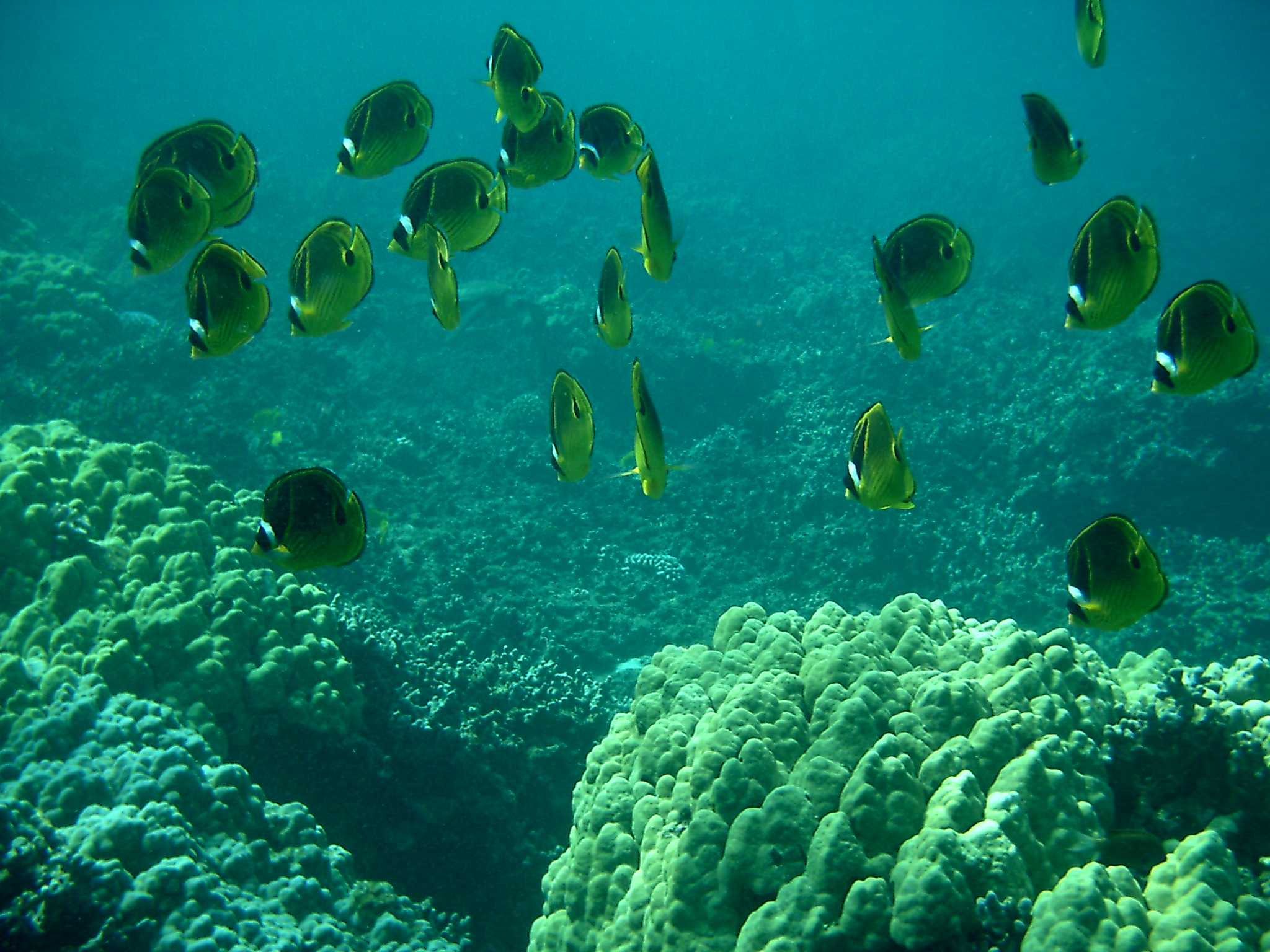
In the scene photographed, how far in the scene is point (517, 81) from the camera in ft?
11.5

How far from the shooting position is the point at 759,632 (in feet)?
15.3

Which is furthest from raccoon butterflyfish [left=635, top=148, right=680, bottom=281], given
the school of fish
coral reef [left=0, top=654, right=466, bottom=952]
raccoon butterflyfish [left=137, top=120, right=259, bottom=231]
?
coral reef [left=0, top=654, right=466, bottom=952]

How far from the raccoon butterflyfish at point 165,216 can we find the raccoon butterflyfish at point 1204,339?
4.02 meters

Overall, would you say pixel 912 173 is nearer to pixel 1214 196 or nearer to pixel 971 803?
pixel 1214 196

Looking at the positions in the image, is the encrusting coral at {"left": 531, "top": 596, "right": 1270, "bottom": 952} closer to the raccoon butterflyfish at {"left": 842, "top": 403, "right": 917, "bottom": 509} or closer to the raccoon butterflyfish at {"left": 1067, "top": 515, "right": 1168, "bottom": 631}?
the raccoon butterflyfish at {"left": 1067, "top": 515, "right": 1168, "bottom": 631}

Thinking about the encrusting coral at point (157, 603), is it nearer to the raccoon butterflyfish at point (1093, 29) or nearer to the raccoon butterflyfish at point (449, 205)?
the raccoon butterflyfish at point (449, 205)

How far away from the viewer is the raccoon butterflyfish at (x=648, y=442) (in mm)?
2531

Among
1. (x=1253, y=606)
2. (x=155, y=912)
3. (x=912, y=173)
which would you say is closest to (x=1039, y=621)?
(x=1253, y=606)

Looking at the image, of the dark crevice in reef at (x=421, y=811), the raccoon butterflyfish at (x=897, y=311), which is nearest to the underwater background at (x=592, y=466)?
the dark crevice in reef at (x=421, y=811)

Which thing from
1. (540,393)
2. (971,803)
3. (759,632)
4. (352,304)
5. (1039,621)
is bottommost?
(971,803)

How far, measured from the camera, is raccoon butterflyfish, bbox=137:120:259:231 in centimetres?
316

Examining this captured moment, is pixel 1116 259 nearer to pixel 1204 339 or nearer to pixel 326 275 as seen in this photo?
pixel 1204 339

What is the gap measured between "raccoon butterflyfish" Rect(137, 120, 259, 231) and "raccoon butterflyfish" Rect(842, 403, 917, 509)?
9.94 feet

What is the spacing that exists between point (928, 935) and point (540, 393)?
12.3 metres
